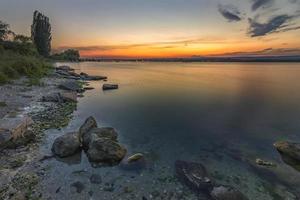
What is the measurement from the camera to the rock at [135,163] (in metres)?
8.34

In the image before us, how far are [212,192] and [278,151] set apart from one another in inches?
226

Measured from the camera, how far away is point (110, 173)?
25.8 feet

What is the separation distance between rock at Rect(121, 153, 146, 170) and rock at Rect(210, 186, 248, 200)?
2937 mm

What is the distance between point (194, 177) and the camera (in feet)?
24.4

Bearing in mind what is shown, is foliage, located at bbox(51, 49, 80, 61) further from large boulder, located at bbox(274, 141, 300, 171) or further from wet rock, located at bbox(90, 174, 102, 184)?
large boulder, located at bbox(274, 141, 300, 171)

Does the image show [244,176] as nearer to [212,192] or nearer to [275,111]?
[212,192]

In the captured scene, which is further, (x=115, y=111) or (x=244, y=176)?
(x=115, y=111)

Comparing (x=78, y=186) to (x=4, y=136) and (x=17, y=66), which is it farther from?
(x=17, y=66)

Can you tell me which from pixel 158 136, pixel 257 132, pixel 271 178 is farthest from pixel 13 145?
pixel 257 132

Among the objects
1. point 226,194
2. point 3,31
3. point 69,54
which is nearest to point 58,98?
point 226,194

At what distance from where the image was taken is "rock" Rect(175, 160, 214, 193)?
706 cm

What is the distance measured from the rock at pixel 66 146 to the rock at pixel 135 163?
2.30 meters

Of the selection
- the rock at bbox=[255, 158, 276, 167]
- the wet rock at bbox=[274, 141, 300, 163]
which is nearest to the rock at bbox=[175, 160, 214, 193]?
the rock at bbox=[255, 158, 276, 167]

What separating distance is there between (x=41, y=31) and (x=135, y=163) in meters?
89.9
